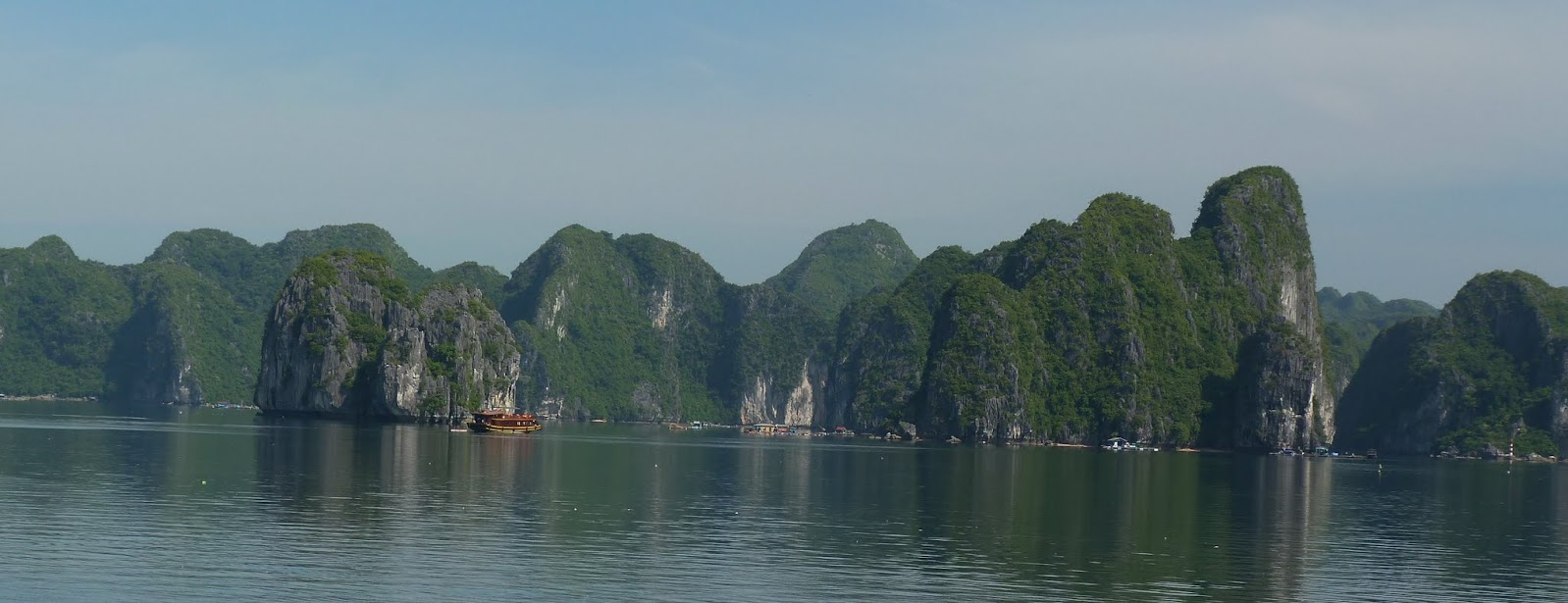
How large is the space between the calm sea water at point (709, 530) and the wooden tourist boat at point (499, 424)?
58.2 metres

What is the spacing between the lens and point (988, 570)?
5531 centimetres

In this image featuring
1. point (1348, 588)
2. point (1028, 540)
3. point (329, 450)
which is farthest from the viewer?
point (329, 450)

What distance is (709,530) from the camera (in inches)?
2606

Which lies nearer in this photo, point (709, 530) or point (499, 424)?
point (709, 530)

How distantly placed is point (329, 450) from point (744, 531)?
198 ft

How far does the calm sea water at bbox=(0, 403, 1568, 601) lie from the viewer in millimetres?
49844

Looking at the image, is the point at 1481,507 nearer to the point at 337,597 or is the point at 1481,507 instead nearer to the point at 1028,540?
the point at 1028,540

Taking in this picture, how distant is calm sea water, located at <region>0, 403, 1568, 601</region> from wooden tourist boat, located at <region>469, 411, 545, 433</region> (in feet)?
191

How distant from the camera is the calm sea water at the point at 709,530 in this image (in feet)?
164

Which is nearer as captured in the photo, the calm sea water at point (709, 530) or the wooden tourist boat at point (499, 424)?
the calm sea water at point (709, 530)

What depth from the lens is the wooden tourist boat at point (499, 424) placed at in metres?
182

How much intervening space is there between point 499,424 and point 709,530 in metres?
120

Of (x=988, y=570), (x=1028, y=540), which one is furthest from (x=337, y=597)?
(x=1028, y=540)

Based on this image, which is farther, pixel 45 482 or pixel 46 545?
pixel 45 482
